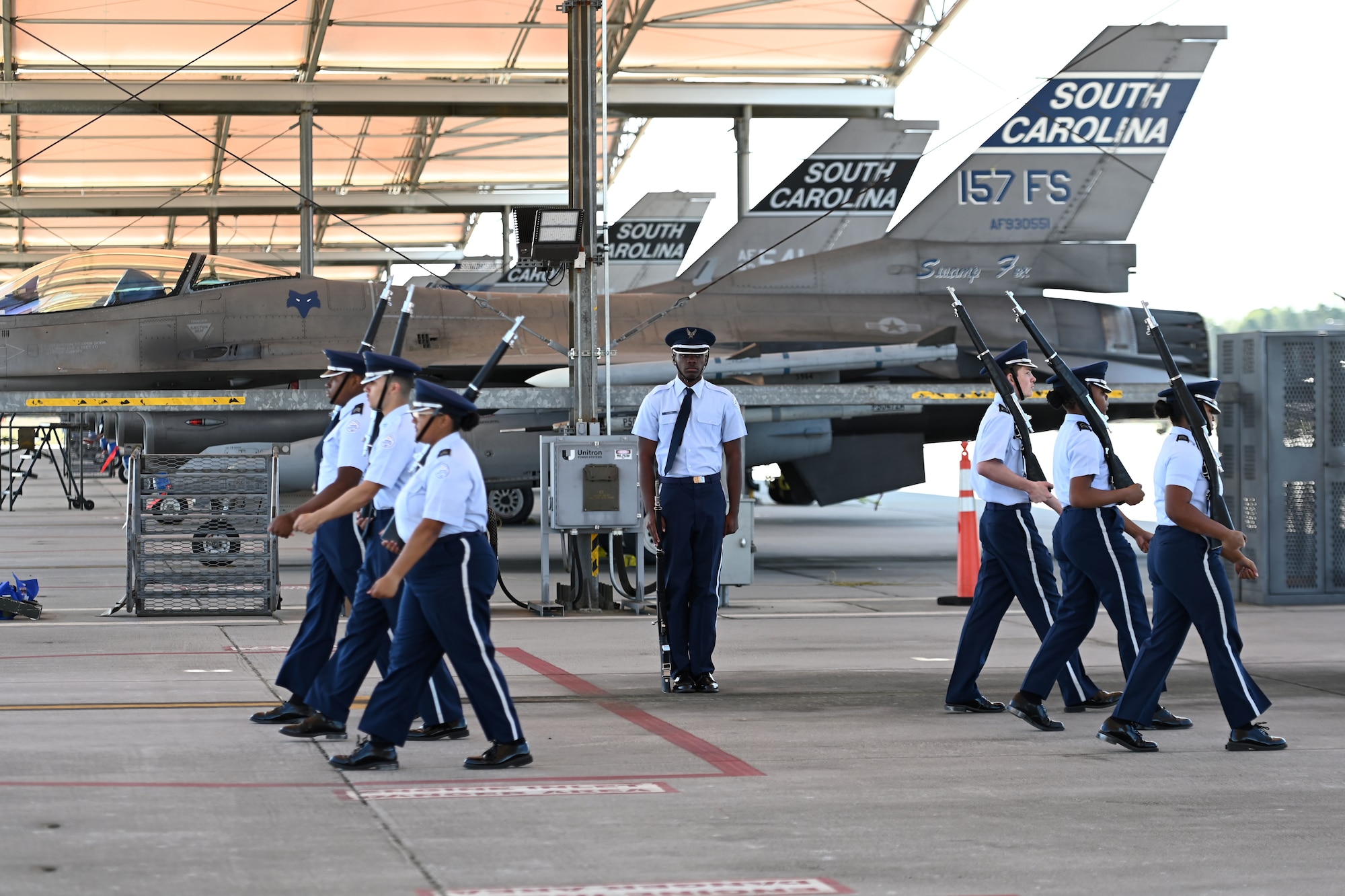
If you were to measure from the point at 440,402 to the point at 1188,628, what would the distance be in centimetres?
343

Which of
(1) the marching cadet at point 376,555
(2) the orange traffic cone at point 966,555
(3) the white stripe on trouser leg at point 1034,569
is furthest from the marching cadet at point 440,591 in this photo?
(2) the orange traffic cone at point 966,555

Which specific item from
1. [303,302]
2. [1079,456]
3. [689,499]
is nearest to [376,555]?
[689,499]

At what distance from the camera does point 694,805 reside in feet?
17.4

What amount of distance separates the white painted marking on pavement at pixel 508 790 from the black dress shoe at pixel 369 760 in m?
0.32

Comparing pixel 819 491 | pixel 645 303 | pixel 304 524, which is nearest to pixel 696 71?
pixel 645 303

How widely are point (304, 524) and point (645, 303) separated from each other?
42.6 ft

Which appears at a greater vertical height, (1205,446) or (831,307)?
(831,307)

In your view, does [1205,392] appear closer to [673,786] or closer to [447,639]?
[673,786]

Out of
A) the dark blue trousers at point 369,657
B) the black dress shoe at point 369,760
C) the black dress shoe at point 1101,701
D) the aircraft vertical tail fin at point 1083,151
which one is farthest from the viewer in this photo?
the aircraft vertical tail fin at point 1083,151

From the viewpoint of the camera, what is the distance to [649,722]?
710 cm

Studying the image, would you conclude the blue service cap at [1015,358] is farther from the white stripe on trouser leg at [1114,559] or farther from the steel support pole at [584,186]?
the steel support pole at [584,186]

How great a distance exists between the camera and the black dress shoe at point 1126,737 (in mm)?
6473

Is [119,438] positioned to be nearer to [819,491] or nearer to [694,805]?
[819,491]

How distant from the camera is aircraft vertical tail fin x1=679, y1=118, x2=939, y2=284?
78.6 ft
